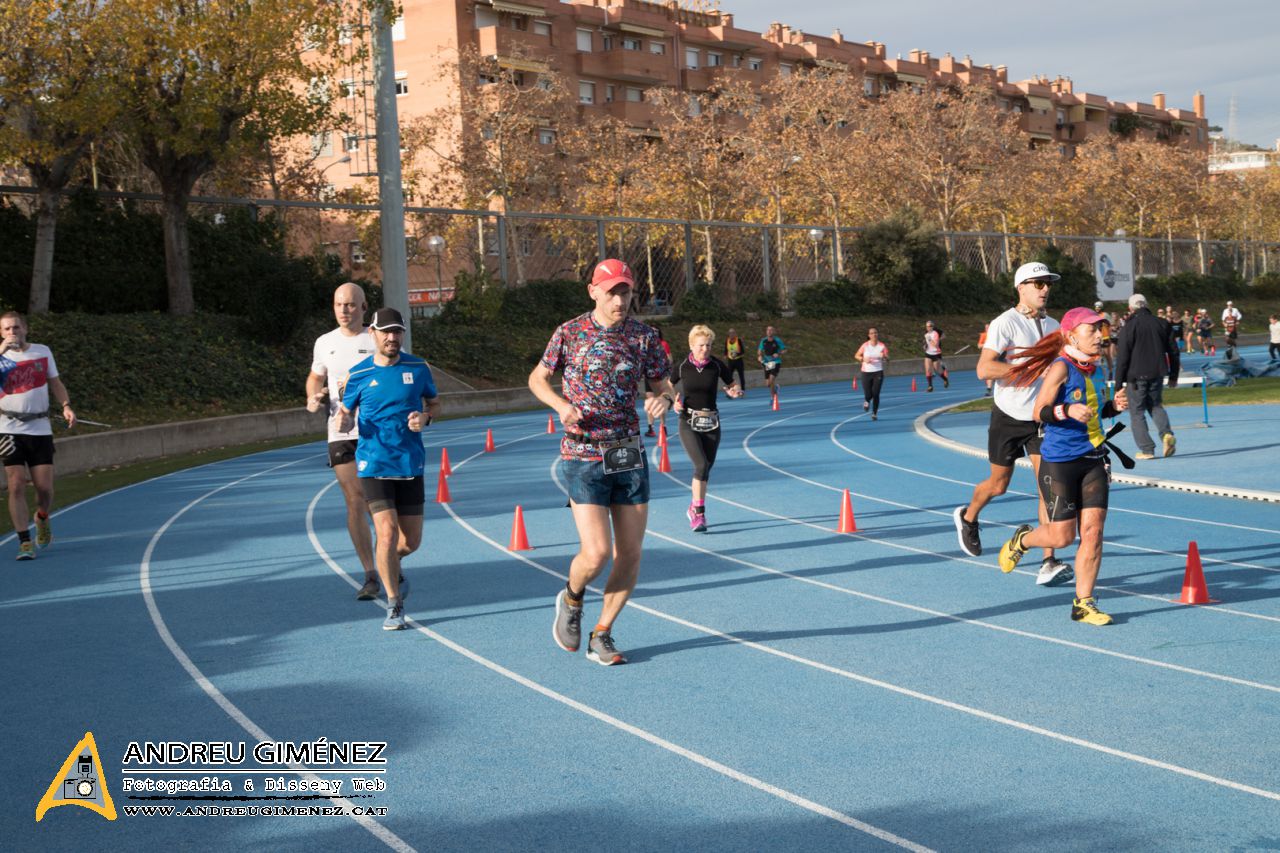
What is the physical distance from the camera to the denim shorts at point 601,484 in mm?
6910

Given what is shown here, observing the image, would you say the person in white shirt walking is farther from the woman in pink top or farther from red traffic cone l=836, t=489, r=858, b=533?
the woman in pink top

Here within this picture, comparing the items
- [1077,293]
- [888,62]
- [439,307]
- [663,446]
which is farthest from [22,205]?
[888,62]

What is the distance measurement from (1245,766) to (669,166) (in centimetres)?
4912

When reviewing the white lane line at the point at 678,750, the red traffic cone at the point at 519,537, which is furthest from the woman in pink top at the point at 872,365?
the white lane line at the point at 678,750

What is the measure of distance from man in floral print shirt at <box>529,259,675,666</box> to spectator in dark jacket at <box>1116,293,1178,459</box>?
11.8 m

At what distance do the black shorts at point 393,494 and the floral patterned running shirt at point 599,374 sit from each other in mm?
1732

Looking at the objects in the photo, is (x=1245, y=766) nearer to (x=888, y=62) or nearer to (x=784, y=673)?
(x=784, y=673)

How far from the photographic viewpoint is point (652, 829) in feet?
16.5

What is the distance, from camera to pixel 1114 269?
2377 inches

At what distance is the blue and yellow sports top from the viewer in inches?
314

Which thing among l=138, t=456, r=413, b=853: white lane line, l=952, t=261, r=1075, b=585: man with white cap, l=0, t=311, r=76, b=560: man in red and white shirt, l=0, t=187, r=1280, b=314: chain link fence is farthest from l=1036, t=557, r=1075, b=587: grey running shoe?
l=0, t=187, r=1280, b=314: chain link fence

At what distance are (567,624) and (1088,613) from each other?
3.20 metres

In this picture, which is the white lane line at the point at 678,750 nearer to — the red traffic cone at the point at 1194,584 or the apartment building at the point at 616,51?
the red traffic cone at the point at 1194,584

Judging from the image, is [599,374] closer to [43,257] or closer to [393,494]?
[393,494]
